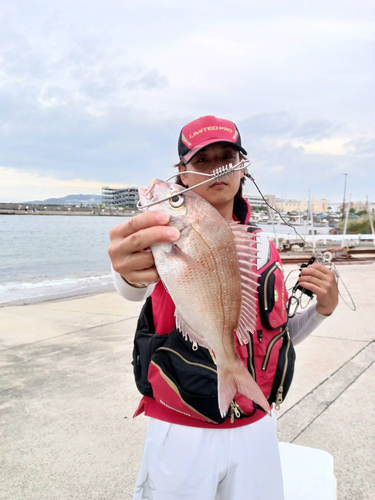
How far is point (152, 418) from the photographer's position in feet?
5.41

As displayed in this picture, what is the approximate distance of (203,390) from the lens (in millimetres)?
1513

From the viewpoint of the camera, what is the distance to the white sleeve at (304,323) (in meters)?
2.05

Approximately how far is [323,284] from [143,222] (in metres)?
1.11

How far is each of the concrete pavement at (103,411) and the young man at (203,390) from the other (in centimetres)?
118

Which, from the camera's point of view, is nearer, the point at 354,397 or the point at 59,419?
the point at 59,419

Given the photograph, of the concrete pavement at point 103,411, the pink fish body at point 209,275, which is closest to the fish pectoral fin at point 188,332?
the pink fish body at point 209,275

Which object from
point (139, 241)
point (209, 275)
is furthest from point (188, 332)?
point (139, 241)

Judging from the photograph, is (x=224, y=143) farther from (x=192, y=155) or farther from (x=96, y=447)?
(x=96, y=447)

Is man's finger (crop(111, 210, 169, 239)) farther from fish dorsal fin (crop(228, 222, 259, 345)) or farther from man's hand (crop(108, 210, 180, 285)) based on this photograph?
fish dorsal fin (crop(228, 222, 259, 345))

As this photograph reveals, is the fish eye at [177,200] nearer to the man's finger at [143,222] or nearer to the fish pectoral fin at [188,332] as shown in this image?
the man's finger at [143,222]

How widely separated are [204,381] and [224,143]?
3.58 ft

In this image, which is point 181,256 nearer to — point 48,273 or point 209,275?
point 209,275

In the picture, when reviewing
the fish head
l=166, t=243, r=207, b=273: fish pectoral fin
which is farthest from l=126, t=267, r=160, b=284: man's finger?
the fish head

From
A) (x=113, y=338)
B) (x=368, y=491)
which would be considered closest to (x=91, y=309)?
(x=113, y=338)
